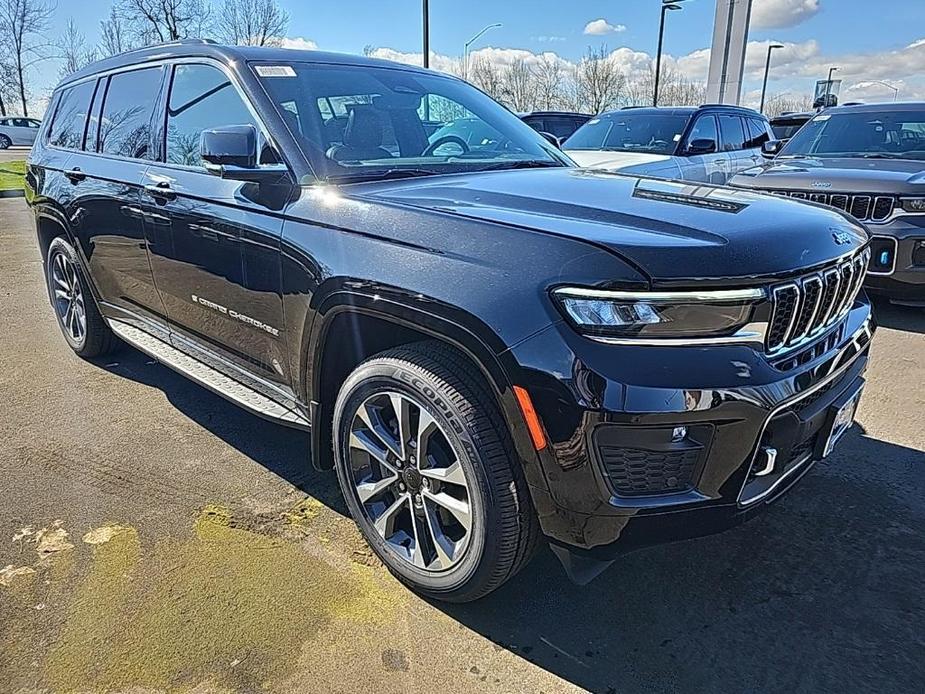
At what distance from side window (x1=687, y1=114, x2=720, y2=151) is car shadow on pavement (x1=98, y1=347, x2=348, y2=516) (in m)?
6.21

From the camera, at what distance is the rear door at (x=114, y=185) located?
366 centimetres

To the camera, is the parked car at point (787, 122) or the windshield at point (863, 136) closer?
the windshield at point (863, 136)

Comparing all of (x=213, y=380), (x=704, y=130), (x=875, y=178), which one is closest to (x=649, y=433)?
(x=213, y=380)

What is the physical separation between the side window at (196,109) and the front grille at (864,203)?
428 cm

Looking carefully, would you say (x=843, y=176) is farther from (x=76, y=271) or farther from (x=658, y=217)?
(x=76, y=271)

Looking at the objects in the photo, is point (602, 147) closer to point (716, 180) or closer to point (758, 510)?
point (716, 180)

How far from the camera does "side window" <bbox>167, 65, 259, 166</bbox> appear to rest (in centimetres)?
300

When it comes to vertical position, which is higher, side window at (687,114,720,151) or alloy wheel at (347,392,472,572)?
side window at (687,114,720,151)

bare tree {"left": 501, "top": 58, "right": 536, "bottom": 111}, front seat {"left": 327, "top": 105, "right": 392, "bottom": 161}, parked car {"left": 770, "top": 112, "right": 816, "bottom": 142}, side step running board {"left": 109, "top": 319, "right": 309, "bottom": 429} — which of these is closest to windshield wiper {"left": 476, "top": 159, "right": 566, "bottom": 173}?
front seat {"left": 327, "top": 105, "right": 392, "bottom": 161}

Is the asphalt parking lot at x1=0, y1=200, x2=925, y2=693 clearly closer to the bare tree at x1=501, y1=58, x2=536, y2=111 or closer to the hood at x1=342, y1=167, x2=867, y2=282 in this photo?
the hood at x1=342, y1=167, x2=867, y2=282

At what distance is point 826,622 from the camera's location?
7.70 feet

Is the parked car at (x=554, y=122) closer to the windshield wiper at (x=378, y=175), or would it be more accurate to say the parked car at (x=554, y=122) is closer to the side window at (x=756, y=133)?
the side window at (x=756, y=133)

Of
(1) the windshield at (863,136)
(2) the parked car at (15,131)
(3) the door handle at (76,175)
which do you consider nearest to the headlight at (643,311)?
(3) the door handle at (76,175)

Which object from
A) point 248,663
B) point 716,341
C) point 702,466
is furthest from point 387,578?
point 716,341
